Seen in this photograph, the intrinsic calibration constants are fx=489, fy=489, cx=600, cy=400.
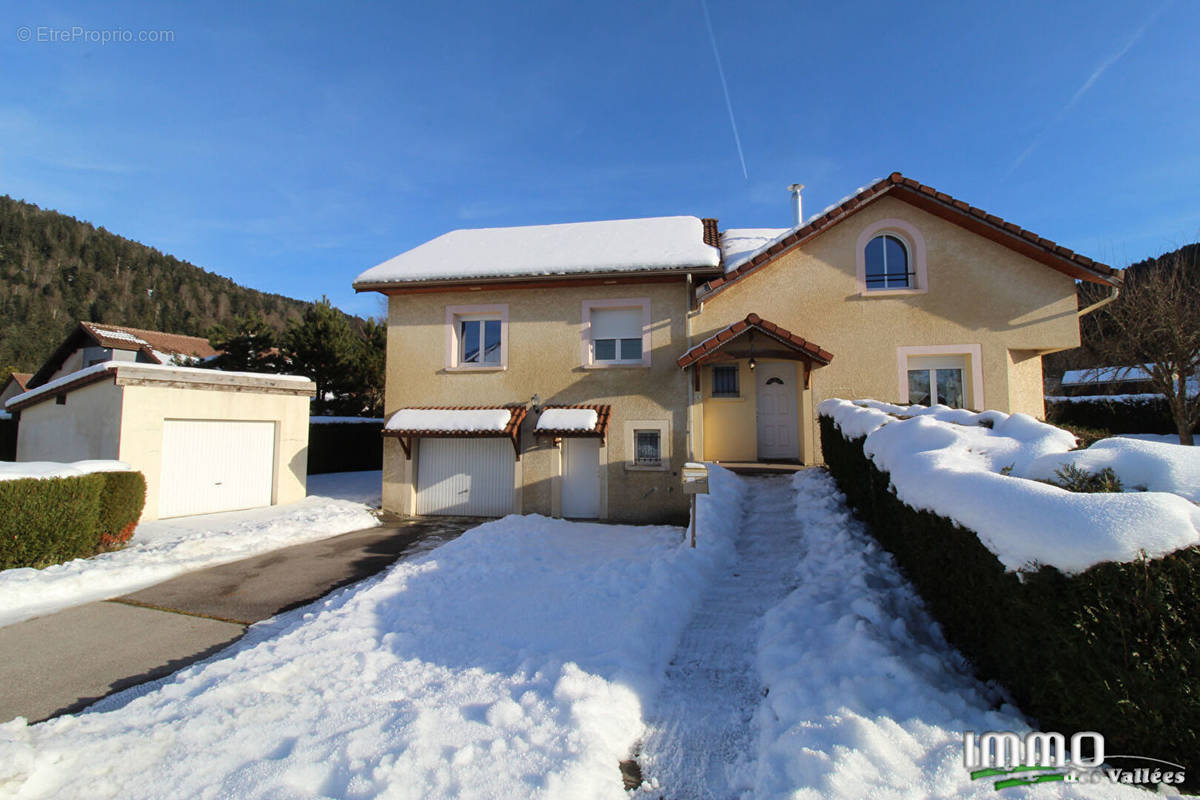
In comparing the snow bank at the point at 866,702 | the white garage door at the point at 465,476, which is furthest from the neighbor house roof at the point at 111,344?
the snow bank at the point at 866,702

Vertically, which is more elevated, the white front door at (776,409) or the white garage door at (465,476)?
the white front door at (776,409)

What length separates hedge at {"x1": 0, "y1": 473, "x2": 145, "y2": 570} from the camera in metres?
6.86

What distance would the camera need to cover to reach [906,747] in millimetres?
2803

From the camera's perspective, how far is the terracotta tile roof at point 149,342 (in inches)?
995

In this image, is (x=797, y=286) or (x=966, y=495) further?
(x=797, y=286)

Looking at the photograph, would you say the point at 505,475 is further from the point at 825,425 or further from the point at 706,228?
the point at 706,228

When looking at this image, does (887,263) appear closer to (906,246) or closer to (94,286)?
(906,246)

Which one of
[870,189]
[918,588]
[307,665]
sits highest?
[870,189]

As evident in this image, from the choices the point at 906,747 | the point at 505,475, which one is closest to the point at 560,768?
the point at 906,747

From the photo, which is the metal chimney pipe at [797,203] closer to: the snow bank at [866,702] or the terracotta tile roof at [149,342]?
the snow bank at [866,702]

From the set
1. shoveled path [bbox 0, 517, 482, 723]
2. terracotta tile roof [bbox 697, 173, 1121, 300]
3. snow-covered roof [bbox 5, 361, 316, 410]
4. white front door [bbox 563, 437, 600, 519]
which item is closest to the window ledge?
terracotta tile roof [bbox 697, 173, 1121, 300]

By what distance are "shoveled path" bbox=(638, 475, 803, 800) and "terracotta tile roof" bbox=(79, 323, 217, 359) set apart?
27.4 m

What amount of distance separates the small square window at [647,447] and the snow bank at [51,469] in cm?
962

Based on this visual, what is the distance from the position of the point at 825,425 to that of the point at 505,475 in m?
7.37
